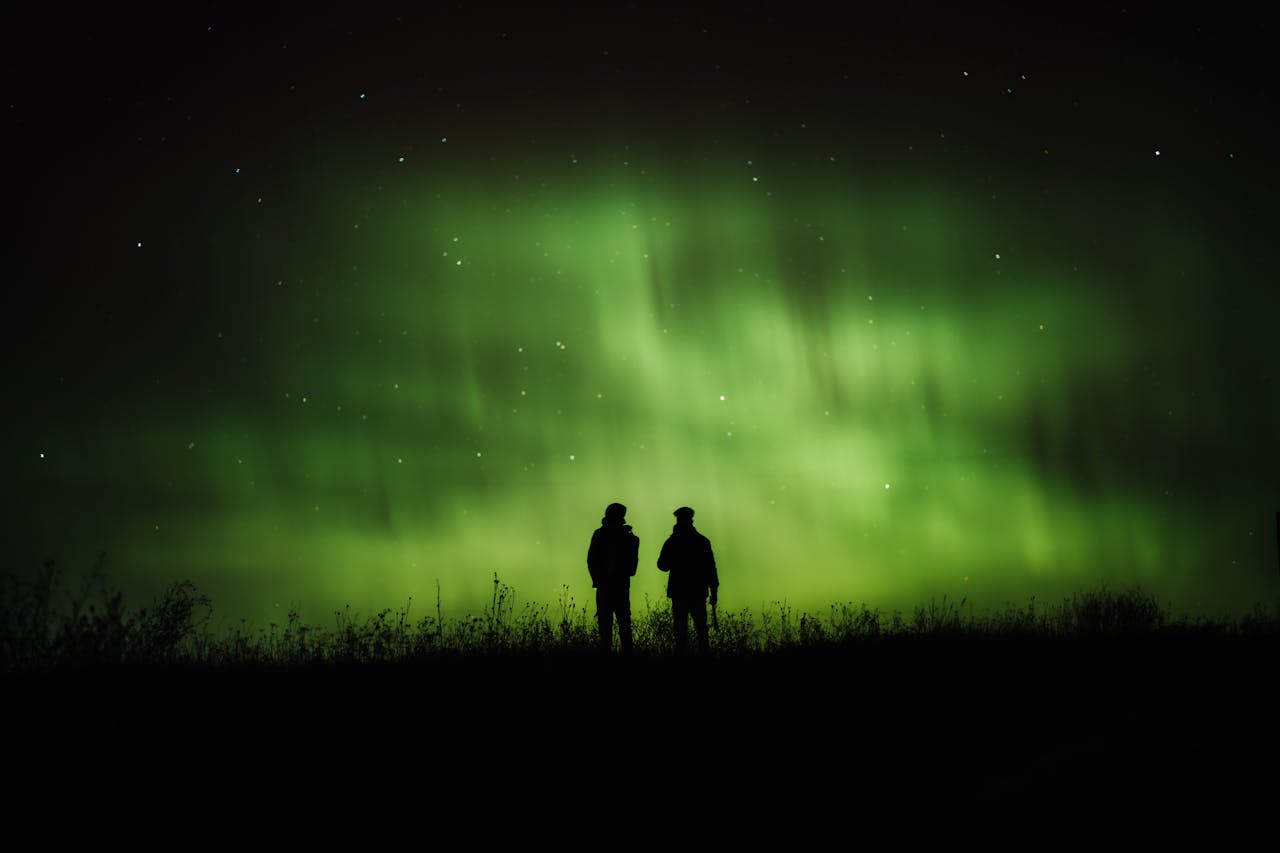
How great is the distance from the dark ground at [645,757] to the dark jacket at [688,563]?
124 inches

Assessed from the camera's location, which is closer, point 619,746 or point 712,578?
point 619,746

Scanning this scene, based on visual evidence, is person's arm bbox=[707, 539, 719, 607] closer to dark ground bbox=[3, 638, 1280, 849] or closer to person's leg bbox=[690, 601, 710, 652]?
person's leg bbox=[690, 601, 710, 652]

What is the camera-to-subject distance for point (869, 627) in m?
11.5

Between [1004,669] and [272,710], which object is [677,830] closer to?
[272,710]

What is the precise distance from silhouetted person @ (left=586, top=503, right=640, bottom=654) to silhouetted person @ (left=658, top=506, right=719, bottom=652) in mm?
480

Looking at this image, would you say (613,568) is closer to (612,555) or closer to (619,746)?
(612,555)

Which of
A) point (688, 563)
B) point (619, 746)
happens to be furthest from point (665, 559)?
point (619, 746)

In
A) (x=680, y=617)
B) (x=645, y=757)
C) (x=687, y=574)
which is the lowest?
(x=645, y=757)

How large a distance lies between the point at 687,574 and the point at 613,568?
0.92 meters

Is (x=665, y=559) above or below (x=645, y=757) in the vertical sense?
above

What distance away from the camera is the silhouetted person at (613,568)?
10.9 meters

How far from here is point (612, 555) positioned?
11109mm

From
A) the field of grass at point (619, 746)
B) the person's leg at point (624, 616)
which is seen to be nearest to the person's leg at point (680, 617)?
the person's leg at point (624, 616)

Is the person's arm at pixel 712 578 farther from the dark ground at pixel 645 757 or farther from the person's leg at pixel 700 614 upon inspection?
the dark ground at pixel 645 757
